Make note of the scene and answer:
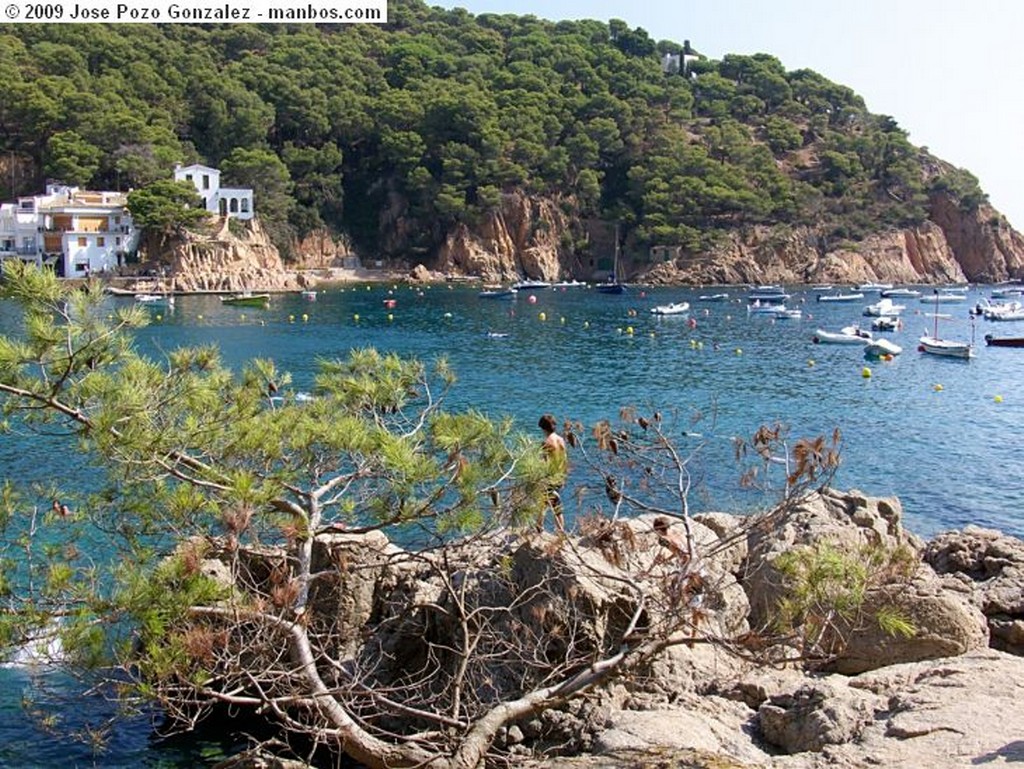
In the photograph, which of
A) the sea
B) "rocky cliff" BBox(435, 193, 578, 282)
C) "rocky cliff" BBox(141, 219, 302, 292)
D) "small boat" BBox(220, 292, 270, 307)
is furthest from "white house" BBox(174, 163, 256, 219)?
"rocky cliff" BBox(435, 193, 578, 282)

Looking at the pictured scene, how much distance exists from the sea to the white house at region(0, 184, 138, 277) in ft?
29.8

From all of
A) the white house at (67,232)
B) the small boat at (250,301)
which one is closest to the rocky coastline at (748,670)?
the small boat at (250,301)

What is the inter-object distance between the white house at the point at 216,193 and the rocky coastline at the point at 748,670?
75.1 metres

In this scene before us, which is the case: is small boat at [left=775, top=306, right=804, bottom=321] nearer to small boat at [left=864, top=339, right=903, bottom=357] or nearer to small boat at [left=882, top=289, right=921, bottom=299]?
small boat at [left=864, top=339, right=903, bottom=357]

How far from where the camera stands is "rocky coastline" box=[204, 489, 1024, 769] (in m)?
8.39

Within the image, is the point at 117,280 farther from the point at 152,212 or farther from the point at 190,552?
the point at 190,552

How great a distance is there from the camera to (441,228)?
10031 cm

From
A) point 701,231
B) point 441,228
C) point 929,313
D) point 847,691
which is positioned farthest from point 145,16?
point 847,691

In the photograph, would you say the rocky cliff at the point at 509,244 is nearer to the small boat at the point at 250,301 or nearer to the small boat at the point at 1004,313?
the small boat at the point at 250,301

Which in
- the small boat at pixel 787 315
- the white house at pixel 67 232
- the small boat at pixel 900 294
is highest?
the white house at pixel 67 232

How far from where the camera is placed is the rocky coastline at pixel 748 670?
8.39 metres

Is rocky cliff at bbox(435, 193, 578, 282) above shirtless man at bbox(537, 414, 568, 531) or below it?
above

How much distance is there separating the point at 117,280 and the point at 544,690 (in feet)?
239

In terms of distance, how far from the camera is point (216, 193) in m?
84.4
